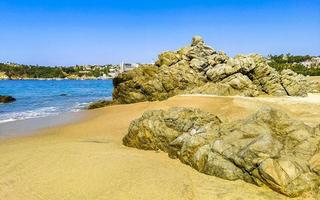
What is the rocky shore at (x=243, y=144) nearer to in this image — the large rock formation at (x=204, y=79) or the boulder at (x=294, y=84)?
the large rock formation at (x=204, y=79)

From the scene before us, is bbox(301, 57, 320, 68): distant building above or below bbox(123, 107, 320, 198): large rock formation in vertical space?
above

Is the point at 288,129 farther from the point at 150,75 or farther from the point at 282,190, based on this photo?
the point at 150,75

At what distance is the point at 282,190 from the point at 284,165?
567 millimetres

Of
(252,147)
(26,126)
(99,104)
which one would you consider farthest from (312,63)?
(252,147)

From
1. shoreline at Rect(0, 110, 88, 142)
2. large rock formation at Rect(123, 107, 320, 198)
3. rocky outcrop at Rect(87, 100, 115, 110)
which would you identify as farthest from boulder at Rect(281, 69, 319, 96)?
large rock formation at Rect(123, 107, 320, 198)

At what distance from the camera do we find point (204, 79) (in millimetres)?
30875

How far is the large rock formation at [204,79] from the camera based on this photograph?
29186 millimetres

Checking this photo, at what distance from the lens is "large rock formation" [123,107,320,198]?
325 inches

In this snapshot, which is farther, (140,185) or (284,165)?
(140,185)

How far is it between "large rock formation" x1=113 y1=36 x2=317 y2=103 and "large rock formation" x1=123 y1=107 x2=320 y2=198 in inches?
656

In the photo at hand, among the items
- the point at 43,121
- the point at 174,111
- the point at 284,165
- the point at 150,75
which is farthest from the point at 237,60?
the point at 284,165

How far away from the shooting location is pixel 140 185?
8859 millimetres

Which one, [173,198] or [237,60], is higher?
[237,60]

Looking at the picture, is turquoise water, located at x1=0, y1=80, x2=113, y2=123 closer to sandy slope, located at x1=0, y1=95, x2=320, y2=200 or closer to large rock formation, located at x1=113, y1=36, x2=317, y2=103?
large rock formation, located at x1=113, y1=36, x2=317, y2=103
